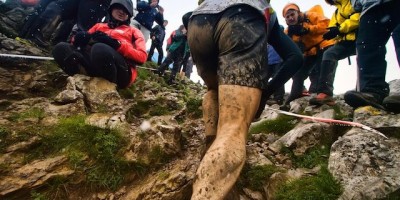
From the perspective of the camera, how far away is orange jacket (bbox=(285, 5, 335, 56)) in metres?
6.53

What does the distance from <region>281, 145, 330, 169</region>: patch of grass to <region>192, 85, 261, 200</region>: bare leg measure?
1.29m

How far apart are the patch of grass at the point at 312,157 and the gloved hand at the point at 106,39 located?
3.34m

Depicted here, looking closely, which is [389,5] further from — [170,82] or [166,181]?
[170,82]

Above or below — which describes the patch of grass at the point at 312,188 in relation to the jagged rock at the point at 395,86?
below

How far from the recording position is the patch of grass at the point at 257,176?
2.80m

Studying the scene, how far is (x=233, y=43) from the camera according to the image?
2254 millimetres

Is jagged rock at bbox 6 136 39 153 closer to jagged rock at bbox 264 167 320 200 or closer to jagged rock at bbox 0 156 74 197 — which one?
jagged rock at bbox 0 156 74 197

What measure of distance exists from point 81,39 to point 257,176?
387 cm

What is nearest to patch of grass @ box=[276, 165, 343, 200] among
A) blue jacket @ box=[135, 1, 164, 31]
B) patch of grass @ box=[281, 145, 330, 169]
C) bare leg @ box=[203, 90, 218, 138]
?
patch of grass @ box=[281, 145, 330, 169]

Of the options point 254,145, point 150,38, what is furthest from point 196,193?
point 150,38

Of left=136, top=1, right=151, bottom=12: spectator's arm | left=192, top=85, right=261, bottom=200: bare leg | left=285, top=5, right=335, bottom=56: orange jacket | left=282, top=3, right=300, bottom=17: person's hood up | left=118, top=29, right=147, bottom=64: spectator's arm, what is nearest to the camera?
left=192, top=85, right=261, bottom=200: bare leg

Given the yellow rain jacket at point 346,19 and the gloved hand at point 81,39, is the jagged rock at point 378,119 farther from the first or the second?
the gloved hand at point 81,39

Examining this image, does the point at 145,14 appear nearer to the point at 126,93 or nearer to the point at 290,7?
the point at 290,7

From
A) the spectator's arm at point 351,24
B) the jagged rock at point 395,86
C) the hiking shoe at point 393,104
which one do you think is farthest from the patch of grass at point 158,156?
the jagged rock at point 395,86
